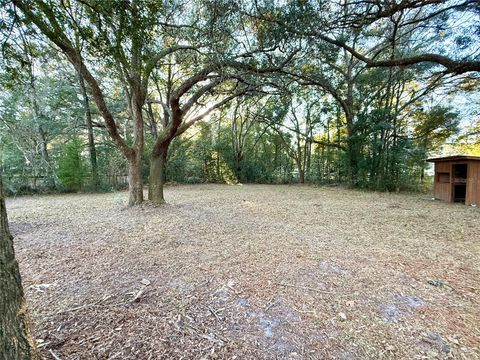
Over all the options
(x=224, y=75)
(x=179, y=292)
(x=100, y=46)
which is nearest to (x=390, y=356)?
(x=179, y=292)

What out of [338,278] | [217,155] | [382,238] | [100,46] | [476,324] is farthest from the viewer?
[217,155]

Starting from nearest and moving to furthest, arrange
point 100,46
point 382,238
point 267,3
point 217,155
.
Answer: point 100,46
point 382,238
point 267,3
point 217,155

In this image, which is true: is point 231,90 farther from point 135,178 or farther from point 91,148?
point 91,148

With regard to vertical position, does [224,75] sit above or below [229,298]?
above

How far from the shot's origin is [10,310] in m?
0.92

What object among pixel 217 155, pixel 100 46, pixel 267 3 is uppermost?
pixel 267 3

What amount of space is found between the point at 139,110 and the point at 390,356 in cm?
542

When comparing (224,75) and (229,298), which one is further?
(224,75)

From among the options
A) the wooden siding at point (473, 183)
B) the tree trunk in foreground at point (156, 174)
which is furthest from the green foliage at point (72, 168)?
the wooden siding at point (473, 183)

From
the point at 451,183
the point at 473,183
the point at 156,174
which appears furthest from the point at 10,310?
the point at 451,183

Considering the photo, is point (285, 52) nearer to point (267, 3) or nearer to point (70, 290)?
point (267, 3)

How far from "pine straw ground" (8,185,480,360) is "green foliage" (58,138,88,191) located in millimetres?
5126

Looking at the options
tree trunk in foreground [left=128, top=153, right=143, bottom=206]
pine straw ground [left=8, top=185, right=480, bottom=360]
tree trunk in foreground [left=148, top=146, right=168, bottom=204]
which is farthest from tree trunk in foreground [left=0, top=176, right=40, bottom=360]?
tree trunk in foreground [left=148, top=146, right=168, bottom=204]

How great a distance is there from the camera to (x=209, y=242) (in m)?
3.01
